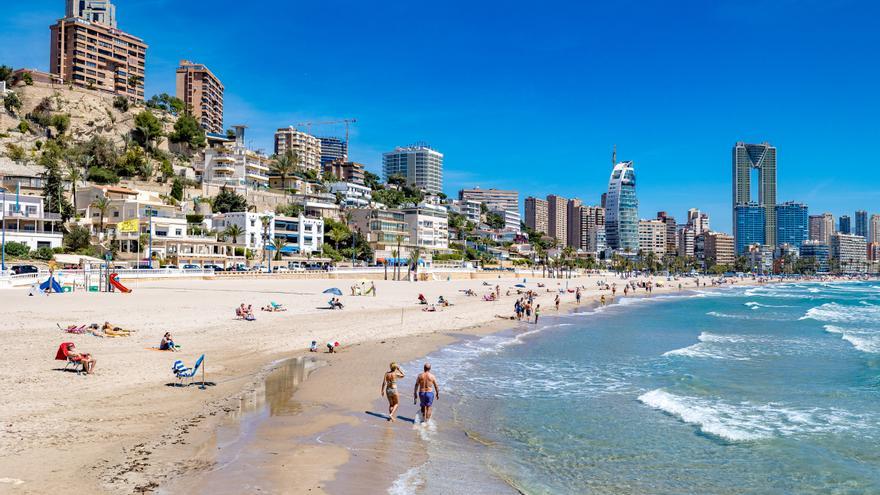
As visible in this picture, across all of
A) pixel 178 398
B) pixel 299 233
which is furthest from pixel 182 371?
pixel 299 233

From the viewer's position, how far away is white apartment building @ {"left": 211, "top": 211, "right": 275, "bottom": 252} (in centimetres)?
7081

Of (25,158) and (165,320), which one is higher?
(25,158)

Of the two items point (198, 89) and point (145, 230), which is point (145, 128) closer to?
point (145, 230)

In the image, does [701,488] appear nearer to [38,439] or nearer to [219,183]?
[38,439]

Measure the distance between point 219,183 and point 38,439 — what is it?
81.7 meters

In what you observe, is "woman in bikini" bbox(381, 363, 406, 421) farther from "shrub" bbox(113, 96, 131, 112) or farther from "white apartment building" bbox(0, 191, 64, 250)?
"shrub" bbox(113, 96, 131, 112)

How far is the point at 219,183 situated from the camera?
283 feet

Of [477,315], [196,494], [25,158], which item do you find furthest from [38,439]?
[25,158]

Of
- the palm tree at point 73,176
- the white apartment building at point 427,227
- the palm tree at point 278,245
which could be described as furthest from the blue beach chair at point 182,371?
the white apartment building at point 427,227

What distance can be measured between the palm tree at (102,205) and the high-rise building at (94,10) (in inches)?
3623

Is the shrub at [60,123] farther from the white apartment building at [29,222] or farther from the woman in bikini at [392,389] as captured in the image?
the woman in bikini at [392,389]

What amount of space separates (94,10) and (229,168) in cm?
7734

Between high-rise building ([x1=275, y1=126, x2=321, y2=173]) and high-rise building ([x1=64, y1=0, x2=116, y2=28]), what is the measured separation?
148 ft

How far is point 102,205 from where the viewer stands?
59062mm
